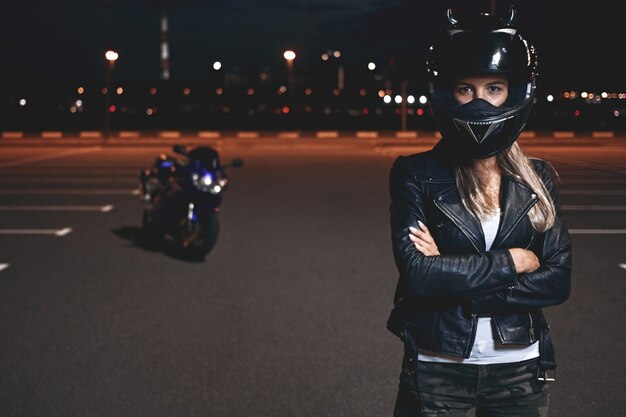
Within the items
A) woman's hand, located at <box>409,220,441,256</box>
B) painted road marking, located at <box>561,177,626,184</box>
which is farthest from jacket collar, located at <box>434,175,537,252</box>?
painted road marking, located at <box>561,177,626,184</box>

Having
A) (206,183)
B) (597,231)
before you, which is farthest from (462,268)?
(597,231)

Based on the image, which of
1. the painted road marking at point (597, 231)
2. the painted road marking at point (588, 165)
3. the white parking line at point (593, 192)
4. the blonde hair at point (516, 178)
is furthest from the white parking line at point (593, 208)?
the blonde hair at point (516, 178)

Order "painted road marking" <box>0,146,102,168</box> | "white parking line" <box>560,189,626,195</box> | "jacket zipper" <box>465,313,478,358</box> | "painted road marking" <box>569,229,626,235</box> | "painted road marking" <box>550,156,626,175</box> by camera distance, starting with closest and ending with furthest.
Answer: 1. "jacket zipper" <box>465,313,478,358</box>
2. "painted road marking" <box>569,229,626,235</box>
3. "white parking line" <box>560,189,626,195</box>
4. "painted road marking" <box>550,156,626,175</box>
5. "painted road marking" <box>0,146,102,168</box>

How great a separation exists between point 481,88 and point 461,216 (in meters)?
0.38

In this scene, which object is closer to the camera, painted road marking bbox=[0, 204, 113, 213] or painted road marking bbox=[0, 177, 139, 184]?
painted road marking bbox=[0, 204, 113, 213]

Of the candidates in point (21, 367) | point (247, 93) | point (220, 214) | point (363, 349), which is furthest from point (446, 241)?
point (247, 93)

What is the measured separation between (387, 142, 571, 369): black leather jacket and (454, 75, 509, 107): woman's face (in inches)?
6.3

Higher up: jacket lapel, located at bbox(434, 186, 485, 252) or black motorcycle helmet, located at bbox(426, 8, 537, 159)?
black motorcycle helmet, located at bbox(426, 8, 537, 159)

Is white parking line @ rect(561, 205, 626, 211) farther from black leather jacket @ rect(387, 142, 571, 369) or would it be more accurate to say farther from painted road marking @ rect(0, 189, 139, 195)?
black leather jacket @ rect(387, 142, 571, 369)

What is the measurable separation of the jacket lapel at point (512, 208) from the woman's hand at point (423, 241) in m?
0.18

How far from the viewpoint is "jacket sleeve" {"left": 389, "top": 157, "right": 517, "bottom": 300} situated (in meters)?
2.11

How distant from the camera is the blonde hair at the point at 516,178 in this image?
2.15 metres

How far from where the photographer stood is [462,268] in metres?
2.11

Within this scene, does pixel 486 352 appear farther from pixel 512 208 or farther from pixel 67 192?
pixel 67 192
